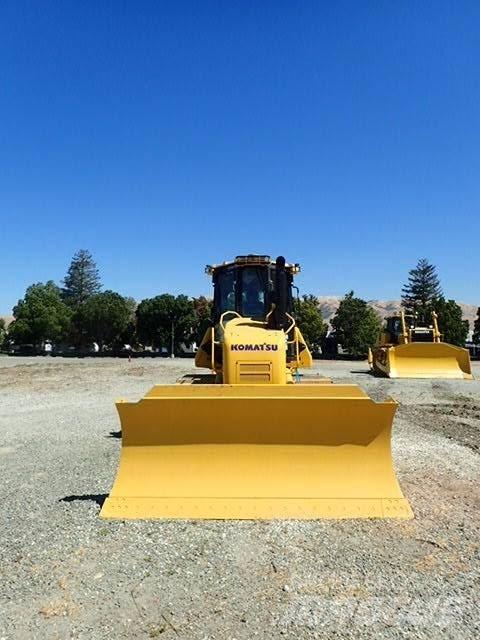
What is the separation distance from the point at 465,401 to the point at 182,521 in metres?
11.6

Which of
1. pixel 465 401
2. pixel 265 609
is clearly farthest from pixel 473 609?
pixel 465 401

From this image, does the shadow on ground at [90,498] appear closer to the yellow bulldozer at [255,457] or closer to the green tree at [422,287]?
the yellow bulldozer at [255,457]

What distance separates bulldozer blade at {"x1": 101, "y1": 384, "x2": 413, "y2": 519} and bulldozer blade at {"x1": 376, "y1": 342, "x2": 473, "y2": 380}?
1633 centimetres

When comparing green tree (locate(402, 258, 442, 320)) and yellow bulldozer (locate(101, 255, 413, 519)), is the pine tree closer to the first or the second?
green tree (locate(402, 258, 442, 320))

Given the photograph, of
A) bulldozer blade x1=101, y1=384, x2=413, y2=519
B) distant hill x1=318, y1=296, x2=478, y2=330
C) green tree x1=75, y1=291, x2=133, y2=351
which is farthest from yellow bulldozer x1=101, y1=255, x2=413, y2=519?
distant hill x1=318, y1=296, x2=478, y2=330

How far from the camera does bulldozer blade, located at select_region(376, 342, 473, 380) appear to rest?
20438 millimetres

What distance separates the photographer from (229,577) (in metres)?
3.69

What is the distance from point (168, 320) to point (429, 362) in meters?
38.4

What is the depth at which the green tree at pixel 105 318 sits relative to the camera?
60.9m

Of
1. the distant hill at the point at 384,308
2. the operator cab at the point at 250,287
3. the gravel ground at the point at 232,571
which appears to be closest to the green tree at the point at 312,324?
the operator cab at the point at 250,287

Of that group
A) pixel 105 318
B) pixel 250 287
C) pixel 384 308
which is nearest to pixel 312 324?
pixel 105 318

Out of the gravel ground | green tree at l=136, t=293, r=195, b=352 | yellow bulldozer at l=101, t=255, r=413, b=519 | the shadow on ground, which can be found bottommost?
the gravel ground

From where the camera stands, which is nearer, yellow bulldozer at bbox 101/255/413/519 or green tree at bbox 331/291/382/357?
yellow bulldozer at bbox 101/255/413/519

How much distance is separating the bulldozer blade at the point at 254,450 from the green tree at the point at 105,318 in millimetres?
57267
